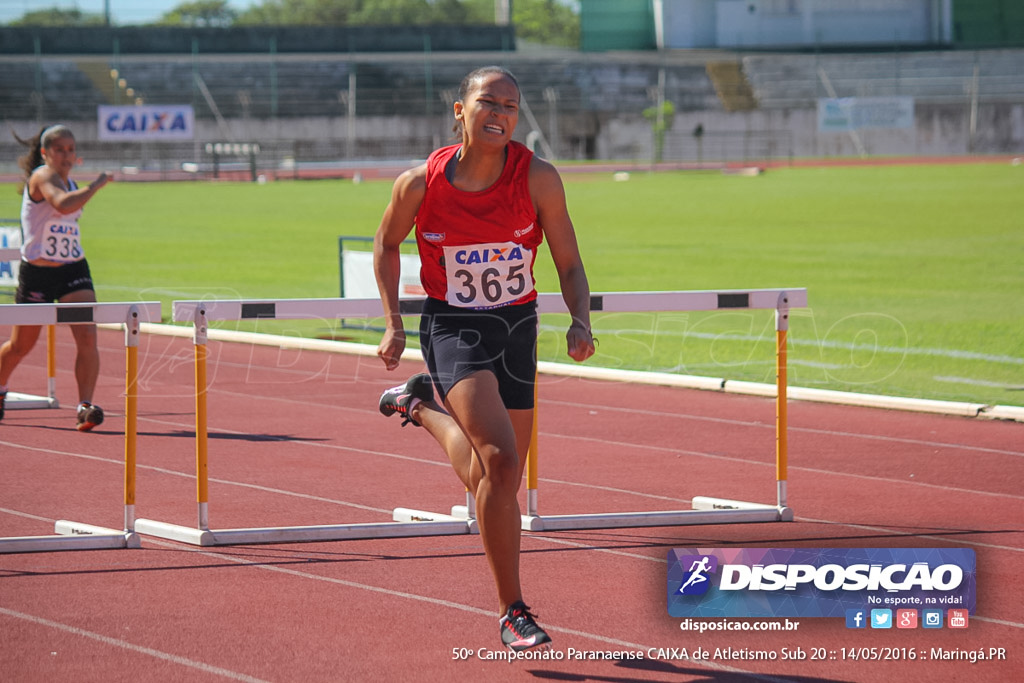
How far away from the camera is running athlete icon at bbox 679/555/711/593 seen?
4996 millimetres

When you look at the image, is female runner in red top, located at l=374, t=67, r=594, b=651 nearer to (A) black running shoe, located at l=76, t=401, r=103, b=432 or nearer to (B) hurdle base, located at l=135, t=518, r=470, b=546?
(B) hurdle base, located at l=135, t=518, r=470, b=546

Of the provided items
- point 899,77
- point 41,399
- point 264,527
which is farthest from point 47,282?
point 899,77

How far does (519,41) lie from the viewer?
7412cm

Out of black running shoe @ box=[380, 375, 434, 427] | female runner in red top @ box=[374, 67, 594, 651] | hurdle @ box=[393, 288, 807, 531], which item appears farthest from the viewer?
hurdle @ box=[393, 288, 807, 531]

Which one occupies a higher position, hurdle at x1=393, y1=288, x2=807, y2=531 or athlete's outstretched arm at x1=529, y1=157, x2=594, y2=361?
athlete's outstretched arm at x1=529, y1=157, x2=594, y2=361

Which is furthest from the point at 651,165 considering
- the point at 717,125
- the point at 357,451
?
the point at 357,451

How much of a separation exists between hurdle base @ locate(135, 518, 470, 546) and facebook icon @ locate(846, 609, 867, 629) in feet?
7.02

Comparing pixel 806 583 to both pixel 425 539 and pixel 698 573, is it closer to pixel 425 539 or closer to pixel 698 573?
pixel 698 573

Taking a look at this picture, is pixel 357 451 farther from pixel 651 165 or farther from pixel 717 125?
pixel 717 125

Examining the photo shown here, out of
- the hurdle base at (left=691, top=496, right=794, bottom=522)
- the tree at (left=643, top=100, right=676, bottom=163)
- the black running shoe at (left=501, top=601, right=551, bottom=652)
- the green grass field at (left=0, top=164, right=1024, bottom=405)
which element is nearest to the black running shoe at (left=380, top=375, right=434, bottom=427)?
the black running shoe at (left=501, top=601, right=551, bottom=652)

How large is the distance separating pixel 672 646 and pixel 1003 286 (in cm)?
1416

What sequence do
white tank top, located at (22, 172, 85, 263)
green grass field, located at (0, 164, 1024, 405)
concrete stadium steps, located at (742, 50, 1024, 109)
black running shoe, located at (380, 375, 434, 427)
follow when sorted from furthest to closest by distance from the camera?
concrete stadium steps, located at (742, 50, 1024, 109) < green grass field, located at (0, 164, 1024, 405) < white tank top, located at (22, 172, 85, 263) < black running shoe, located at (380, 375, 434, 427)

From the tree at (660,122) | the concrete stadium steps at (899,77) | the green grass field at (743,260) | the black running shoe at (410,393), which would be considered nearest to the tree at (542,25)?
the concrete stadium steps at (899,77)

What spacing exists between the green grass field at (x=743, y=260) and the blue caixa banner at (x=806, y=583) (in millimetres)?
5651
